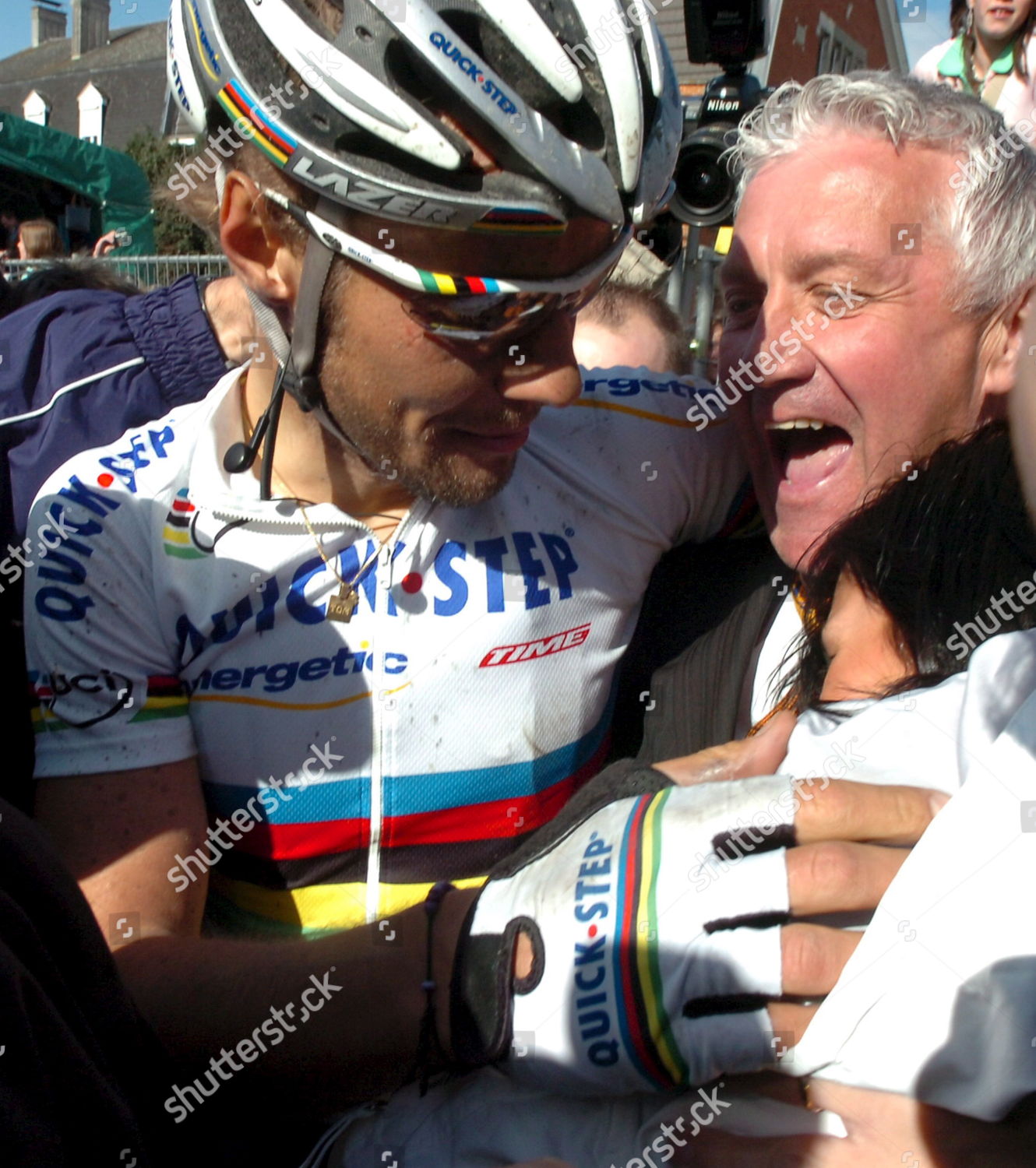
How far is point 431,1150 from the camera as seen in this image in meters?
1.19

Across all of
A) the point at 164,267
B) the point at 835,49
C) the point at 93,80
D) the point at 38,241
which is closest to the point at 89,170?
the point at 164,267

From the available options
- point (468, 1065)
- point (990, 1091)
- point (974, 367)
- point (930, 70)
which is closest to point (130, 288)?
point (974, 367)

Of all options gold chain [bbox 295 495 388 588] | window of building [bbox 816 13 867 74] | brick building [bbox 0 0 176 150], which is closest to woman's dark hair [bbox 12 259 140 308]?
gold chain [bbox 295 495 388 588]

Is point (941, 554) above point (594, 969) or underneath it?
above

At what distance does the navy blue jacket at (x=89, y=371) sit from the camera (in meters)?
2.31

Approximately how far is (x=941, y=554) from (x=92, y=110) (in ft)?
121

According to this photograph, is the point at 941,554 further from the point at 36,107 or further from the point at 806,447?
the point at 36,107

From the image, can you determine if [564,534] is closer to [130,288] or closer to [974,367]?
[974,367]

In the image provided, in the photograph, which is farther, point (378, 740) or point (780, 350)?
point (780, 350)

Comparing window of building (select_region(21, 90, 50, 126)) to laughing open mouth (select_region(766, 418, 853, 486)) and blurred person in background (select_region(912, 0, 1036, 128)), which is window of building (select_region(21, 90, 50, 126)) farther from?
laughing open mouth (select_region(766, 418, 853, 486))

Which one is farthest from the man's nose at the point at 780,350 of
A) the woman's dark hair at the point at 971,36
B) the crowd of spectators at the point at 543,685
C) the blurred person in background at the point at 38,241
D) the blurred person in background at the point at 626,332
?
the blurred person in background at the point at 38,241

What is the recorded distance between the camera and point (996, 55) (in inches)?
157

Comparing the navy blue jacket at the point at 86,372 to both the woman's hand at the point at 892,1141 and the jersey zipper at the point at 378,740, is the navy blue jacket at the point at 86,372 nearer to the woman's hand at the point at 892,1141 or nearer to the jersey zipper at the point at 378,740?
the jersey zipper at the point at 378,740

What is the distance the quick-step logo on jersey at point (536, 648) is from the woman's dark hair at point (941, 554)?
45 centimetres
